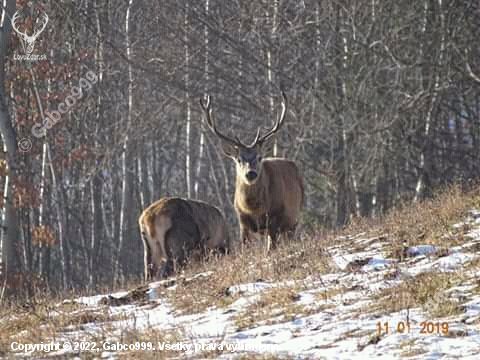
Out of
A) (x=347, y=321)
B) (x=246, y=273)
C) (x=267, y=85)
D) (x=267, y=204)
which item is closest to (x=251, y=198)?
(x=267, y=204)

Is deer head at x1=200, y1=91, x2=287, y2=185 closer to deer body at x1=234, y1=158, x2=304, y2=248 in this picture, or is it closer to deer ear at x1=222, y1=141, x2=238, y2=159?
deer ear at x1=222, y1=141, x2=238, y2=159

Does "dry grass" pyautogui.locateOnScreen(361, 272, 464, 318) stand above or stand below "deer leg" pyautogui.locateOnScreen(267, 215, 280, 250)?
below

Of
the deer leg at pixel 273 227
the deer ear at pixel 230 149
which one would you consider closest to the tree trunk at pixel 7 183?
the deer ear at pixel 230 149

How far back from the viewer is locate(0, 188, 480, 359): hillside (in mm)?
7398

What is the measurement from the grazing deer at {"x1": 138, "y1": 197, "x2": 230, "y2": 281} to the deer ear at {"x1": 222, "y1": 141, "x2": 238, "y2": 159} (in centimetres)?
95

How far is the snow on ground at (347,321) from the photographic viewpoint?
7.15 metres

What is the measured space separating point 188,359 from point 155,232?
22.5 ft

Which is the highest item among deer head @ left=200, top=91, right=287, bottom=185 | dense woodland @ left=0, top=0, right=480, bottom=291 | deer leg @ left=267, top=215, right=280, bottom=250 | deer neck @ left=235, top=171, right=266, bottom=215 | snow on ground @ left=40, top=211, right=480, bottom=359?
dense woodland @ left=0, top=0, right=480, bottom=291

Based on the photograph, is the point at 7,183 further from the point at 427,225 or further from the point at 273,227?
the point at 427,225

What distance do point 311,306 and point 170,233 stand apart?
5.97 meters

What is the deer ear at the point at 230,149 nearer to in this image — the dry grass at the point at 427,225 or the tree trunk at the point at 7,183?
the dry grass at the point at 427,225

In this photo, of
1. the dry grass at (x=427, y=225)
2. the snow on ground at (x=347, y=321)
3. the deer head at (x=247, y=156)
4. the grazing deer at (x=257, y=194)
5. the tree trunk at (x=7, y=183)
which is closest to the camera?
the snow on ground at (x=347, y=321)

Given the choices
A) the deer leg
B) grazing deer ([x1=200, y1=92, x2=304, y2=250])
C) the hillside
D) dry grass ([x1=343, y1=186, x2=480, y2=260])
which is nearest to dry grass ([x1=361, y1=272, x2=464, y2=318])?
the hillside

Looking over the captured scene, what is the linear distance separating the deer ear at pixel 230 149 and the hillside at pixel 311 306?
9.10 feet
